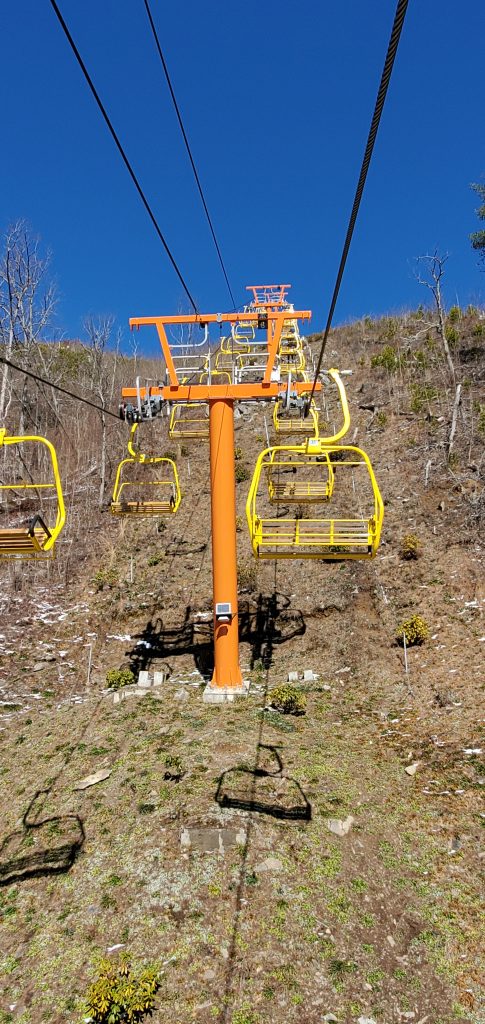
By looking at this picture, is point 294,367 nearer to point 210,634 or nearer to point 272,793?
point 210,634

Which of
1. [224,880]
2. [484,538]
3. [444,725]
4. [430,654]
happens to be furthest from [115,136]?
[484,538]

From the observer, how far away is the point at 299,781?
7.77 metres

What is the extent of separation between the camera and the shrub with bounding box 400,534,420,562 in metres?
15.2

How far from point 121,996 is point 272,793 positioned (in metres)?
3.10

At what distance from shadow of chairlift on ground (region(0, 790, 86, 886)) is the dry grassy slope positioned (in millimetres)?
47

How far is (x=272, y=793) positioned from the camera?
7.44 meters

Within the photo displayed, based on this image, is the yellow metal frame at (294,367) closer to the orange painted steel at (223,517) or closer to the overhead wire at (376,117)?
the orange painted steel at (223,517)

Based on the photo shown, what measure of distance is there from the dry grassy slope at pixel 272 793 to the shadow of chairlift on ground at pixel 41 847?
0.05 m

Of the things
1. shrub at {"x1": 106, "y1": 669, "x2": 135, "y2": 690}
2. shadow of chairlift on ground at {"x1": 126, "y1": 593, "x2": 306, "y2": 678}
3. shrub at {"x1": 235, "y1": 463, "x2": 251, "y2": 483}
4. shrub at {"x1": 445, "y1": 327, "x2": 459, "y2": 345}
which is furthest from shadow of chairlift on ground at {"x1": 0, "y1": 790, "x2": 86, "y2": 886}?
shrub at {"x1": 445, "y1": 327, "x2": 459, "y2": 345}

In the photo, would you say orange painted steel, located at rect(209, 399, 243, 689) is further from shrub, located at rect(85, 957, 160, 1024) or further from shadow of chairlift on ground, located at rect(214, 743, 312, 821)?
shrub, located at rect(85, 957, 160, 1024)

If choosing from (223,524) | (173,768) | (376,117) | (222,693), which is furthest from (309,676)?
(376,117)

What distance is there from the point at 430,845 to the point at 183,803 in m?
3.08

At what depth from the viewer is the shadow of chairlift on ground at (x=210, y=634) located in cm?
1367

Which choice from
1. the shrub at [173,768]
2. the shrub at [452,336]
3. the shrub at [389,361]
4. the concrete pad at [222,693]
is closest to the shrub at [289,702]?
→ the concrete pad at [222,693]
